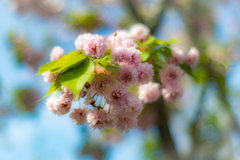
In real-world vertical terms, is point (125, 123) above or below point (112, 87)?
below

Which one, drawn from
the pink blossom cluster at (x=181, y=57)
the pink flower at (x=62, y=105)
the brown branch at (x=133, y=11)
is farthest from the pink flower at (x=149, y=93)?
the brown branch at (x=133, y=11)

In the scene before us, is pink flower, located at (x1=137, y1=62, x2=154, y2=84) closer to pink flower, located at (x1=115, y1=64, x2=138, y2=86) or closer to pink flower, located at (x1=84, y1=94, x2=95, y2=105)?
pink flower, located at (x1=115, y1=64, x2=138, y2=86)

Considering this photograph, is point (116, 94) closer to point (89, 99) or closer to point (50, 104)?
point (89, 99)

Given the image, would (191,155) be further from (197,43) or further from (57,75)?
(57,75)

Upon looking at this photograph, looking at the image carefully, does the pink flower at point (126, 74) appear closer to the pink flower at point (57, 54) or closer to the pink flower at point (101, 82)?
the pink flower at point (101, 82)

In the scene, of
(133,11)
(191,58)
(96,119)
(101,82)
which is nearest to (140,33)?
(191,58)

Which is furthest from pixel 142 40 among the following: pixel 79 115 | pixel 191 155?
pixel 191 155
